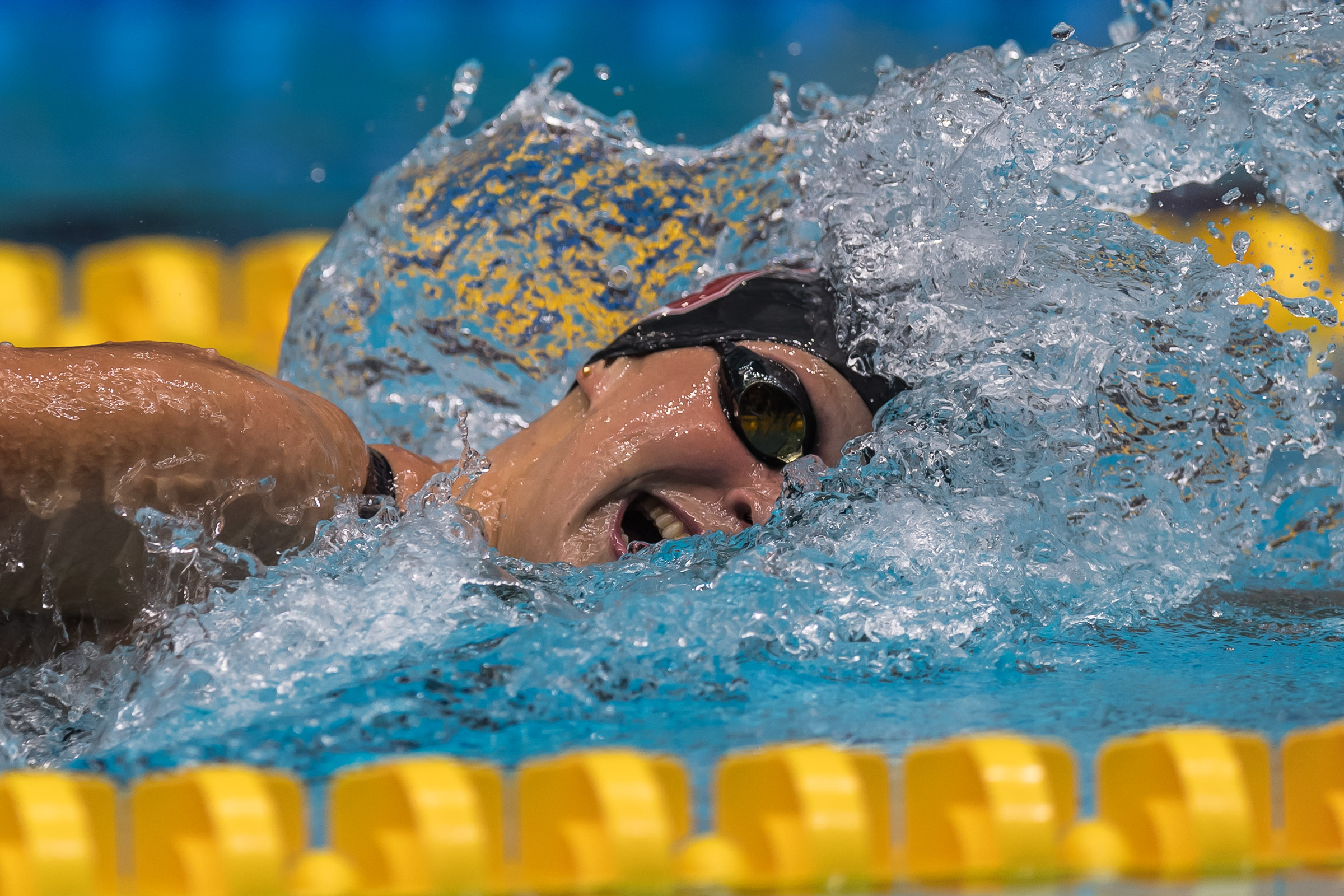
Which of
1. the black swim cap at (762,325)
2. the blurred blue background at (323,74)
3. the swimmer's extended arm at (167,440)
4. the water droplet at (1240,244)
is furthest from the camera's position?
the blurred blue background at (323,74)

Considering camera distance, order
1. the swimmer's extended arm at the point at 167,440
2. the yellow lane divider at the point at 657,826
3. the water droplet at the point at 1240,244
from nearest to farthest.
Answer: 1. the yellow lane divider at the point at 657,826
2. the swimmer's extended arm at the point at 167,440
3. the water droplet at the point at 1240,244

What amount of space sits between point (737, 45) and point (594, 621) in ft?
19.0

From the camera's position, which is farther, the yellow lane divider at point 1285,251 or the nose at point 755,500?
the yellow lane divider at point 1285,251

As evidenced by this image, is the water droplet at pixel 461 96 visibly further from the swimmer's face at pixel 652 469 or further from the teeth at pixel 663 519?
the teeth at pixel 663 519

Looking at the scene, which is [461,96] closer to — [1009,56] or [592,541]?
[1009,56]

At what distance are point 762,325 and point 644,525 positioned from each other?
329mm

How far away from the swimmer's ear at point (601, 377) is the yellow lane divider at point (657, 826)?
784mm

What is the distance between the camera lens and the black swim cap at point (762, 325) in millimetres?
1801

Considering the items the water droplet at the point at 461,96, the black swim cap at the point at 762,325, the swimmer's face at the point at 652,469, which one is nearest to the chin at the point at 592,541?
the swimmer's face at the point at 652,469

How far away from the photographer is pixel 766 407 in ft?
5.60

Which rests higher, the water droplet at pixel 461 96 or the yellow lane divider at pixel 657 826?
the water droplet at pixel 461 96

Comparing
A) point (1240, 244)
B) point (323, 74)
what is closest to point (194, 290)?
point (1240, 244)

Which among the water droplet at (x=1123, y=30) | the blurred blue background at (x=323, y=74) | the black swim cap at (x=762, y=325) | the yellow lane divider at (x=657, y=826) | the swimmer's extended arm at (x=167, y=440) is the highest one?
the blurred blue background at (x=323, y=74)

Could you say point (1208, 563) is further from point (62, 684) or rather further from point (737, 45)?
point (737, 45)
